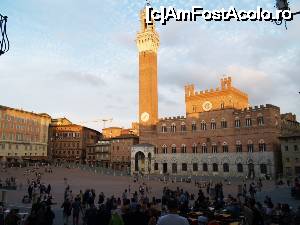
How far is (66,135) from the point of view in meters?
90.9

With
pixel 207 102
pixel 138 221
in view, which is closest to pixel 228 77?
pixel 207 102

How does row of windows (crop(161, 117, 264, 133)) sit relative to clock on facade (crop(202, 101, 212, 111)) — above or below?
below

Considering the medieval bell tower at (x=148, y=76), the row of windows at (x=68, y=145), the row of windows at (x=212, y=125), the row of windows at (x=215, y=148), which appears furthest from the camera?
the row of windows at (x=68, y=145)

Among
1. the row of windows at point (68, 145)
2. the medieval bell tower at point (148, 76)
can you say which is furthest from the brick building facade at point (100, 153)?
the medieval bell tower at point (148, 76)

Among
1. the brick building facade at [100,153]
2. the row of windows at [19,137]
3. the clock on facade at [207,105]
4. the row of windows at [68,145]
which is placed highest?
the clock on facade at [207,105]

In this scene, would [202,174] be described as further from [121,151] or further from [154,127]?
[121,151]

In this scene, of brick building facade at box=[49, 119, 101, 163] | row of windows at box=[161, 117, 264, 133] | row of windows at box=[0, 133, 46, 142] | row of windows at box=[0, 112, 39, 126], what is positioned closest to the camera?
row of windows at box=[161, 117, 264, 133]

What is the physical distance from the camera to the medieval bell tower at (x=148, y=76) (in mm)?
70000

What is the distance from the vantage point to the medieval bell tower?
70000 mm

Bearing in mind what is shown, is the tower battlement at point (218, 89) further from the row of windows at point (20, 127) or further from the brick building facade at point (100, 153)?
the row of windows at point (20, 127)

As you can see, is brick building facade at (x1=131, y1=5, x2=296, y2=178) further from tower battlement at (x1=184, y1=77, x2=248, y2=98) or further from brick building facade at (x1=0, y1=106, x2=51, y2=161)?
brick building facade at (x1=0, y1=106, x2=51, y2=161)

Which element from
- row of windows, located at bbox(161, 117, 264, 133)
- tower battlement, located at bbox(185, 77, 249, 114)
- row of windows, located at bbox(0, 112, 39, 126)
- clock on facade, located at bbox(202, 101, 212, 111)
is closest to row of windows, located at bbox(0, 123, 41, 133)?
row of windows, located at bbox(0, 112, 39, 126)

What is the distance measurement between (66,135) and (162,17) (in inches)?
3243

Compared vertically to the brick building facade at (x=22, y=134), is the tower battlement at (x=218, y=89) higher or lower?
higher
